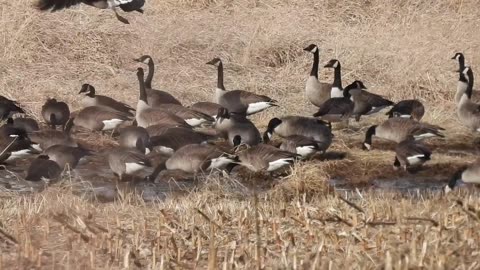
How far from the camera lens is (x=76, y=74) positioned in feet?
49.3

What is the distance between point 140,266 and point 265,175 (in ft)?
17.7

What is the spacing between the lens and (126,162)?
1035cm

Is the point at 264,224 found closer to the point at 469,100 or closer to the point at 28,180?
the point at 28,180

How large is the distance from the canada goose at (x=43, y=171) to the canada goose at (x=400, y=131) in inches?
150

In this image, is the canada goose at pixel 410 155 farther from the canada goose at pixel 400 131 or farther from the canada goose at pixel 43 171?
the canada goose at pixel 43 171

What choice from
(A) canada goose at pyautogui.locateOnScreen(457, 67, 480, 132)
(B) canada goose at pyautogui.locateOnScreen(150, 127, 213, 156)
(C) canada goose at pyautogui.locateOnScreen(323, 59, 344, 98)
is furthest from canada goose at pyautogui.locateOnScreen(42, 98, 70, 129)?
(A) canada goose at pyautogui.locateOnScreen(457, 67, 480, 132)

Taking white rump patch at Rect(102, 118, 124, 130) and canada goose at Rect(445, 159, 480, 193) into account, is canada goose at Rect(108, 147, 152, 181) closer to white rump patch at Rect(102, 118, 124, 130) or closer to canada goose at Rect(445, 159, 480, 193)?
white rump patch at Rect(102, 118, 124, 130)

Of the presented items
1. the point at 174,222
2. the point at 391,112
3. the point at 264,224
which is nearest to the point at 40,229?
the point at 174,222

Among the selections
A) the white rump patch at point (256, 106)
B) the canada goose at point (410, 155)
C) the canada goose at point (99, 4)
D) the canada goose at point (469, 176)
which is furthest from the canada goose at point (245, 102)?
the canada goose at point (469, 176)

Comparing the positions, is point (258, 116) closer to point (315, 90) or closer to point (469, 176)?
point (315, 90)

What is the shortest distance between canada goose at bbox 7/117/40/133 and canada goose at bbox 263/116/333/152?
274 cm

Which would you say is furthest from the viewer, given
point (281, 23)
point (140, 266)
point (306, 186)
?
point (281, 23)

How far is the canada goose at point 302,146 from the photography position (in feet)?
36.8

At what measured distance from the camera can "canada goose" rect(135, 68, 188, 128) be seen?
12344mm
